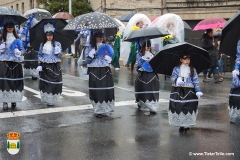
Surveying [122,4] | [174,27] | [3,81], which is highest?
[122,4]

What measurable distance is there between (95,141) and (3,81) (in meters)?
3.46

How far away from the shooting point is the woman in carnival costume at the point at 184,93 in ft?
25.8

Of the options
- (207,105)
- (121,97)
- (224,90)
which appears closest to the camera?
(207,105)

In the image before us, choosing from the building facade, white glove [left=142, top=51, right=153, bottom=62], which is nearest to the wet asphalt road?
white glove [left=142, top=51, right=153, bottom=62]

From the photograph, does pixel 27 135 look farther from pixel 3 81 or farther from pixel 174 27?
pixel 174 27

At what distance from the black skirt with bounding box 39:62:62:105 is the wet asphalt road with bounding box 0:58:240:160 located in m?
0.24

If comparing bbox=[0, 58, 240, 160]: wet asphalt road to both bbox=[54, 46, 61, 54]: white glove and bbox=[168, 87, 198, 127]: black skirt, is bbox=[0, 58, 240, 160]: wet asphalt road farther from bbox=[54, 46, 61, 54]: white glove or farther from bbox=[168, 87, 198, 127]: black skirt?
bbox=[54, 46, 61, 54]: white glove

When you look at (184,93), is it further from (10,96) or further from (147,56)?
(10,96)

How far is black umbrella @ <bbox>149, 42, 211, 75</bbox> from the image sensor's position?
7.80 m

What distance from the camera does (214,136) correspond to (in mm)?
7781

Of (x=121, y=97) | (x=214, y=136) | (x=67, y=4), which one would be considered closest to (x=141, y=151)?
(x=214, y=136)

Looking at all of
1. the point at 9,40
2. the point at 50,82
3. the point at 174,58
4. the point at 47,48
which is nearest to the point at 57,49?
the point at 47,48

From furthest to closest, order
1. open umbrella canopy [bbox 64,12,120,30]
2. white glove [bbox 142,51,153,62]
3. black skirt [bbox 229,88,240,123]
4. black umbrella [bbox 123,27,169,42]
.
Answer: white glove [bbox 142,51,153,62] < black umbrella [bbox 123,27,169,42] < open umbrella canopy [bbox 64,12,120,30] < black skirt [bbox 229,88,240,123]

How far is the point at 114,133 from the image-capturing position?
315 inches
